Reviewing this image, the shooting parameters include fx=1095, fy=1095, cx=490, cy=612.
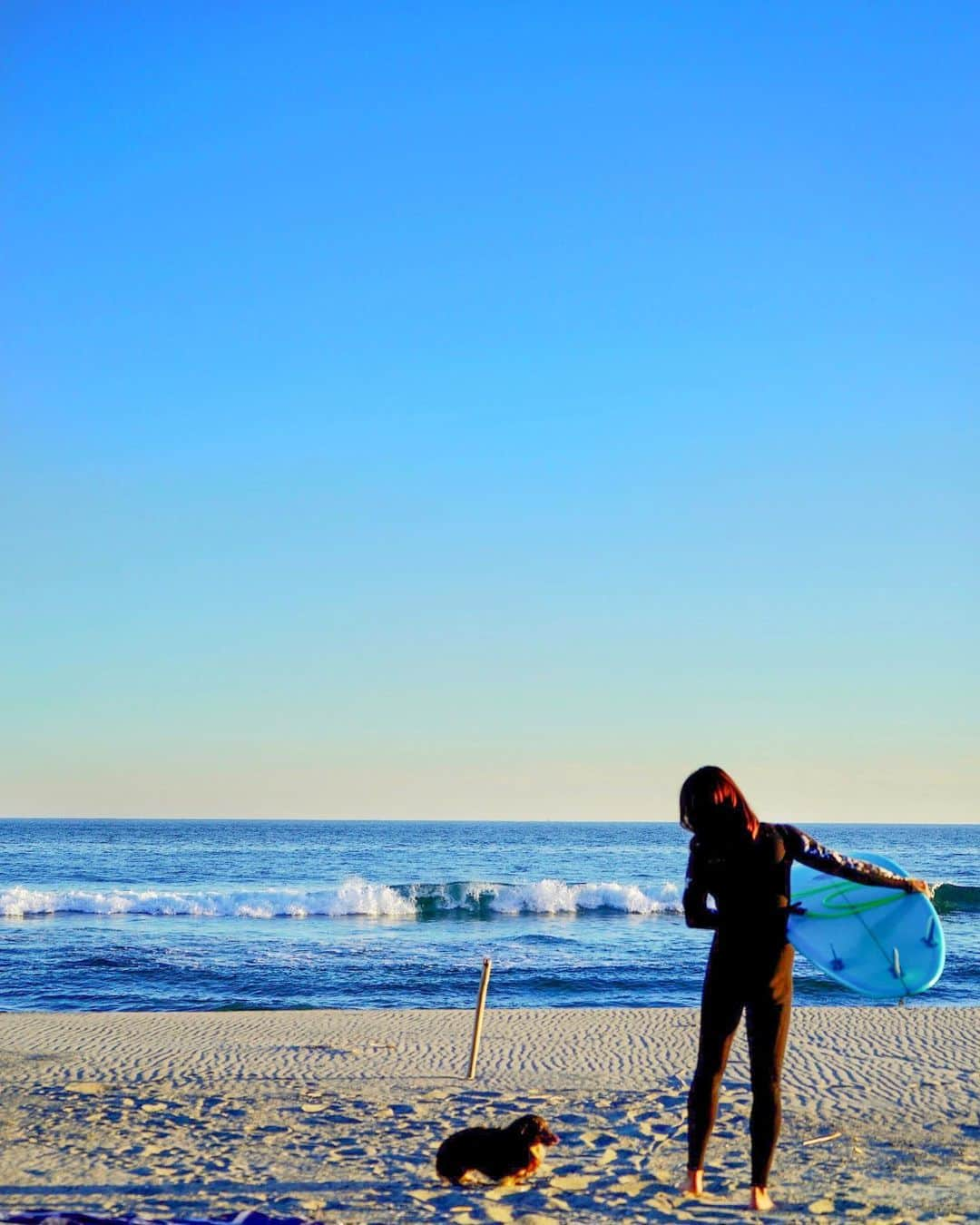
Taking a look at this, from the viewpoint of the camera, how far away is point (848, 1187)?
5453 millimetres

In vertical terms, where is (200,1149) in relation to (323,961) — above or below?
above

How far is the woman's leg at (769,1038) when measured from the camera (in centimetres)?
460

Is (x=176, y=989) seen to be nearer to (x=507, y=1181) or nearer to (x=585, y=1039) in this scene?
(x=585, y=1039)

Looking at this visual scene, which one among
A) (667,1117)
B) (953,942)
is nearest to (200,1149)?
(667,1117)

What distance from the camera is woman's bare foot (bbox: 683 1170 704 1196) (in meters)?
5.11

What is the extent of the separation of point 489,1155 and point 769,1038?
1.66 metres

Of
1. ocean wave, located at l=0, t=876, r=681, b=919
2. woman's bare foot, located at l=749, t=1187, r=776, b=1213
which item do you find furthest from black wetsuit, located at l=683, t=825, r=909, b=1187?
ocean wave, located at l=0, t=876, r=681, b=919

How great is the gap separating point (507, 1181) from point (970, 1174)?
247cm

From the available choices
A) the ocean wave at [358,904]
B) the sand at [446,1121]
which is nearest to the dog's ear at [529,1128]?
the sand at [446,1121]

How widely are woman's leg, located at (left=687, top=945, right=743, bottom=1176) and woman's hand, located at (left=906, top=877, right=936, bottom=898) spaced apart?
3.19ft

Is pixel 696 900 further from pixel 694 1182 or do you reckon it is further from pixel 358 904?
pixel 358 904

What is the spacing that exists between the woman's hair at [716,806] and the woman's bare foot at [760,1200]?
1707mm

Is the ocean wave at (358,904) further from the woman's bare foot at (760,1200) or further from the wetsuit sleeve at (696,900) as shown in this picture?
the wetsuit sleeve at (696,900)

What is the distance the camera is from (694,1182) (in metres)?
5.13
